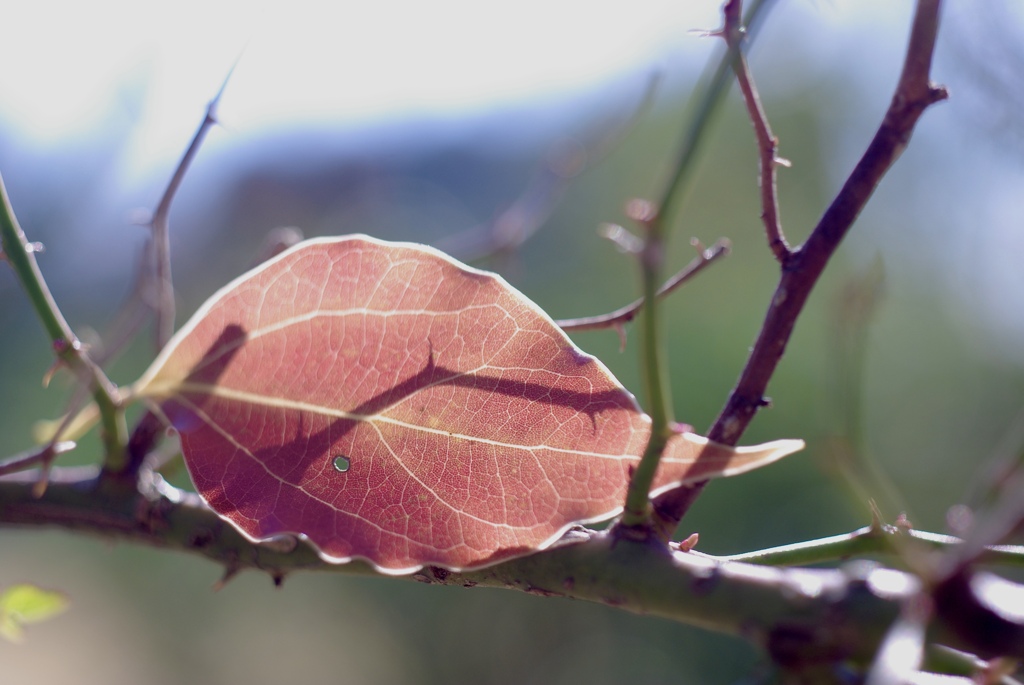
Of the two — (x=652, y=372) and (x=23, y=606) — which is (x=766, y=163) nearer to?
(x=652, y=372)

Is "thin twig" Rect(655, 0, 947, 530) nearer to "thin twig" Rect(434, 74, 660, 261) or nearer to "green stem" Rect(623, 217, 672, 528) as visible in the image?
"green stem" Rect(623, 217, 672, 528)

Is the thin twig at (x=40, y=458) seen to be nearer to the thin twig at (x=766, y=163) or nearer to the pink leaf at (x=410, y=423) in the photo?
the pink leaf at (x=410, y=423)

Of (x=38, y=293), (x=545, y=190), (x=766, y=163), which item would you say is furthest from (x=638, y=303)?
(x=545, y=190)

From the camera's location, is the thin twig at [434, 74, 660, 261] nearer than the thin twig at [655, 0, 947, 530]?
No

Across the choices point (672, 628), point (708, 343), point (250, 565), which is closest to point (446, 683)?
point (672, 628)

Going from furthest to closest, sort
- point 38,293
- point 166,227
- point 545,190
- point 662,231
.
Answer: point 545,190, point 166,227, point 38,293, point 662,231

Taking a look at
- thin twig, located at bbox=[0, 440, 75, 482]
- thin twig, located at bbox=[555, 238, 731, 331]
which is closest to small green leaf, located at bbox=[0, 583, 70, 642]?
thin twig, located at bbox=[0, 440, 75, 482]
